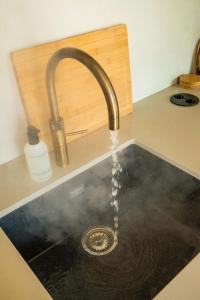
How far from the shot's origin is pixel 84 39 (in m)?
0.92

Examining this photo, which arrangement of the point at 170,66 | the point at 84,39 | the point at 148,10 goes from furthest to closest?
the point at 170,66 → the point at 148,10 → the point at 84,39

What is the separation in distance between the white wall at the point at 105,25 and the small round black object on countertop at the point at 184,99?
101mm

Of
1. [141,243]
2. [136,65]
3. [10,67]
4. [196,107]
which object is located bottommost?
[141,243]

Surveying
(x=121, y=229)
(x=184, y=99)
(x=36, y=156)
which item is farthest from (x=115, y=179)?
(x=184, y=99)

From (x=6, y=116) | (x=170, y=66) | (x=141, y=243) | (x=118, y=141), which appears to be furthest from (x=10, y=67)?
(x=170, y=66)

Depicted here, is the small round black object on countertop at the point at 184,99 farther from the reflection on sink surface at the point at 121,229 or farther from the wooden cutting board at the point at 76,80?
the reflection on sink surface at the point at 121,229

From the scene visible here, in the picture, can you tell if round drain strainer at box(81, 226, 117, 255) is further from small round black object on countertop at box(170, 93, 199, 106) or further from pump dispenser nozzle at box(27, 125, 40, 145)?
small round black object on countertop at box(170, 93, 199, 106)

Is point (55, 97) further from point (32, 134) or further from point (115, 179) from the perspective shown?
point (115, 179)

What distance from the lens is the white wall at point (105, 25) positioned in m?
0.79

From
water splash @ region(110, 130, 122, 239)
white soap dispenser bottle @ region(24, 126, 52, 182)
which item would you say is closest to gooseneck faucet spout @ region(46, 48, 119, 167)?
white soap dispenser bottle @ region(24, 126, 52, 182)

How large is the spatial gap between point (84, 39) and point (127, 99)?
300 millimetres

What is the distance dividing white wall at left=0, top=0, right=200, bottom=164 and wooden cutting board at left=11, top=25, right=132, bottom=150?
3 centimetres

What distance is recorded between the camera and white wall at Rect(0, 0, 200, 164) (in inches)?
31.3

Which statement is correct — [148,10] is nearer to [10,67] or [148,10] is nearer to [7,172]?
[10,67]
